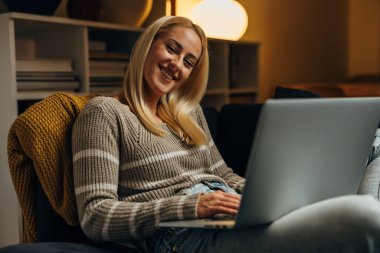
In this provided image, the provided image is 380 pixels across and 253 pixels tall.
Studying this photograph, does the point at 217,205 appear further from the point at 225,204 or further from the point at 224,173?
the point at 224,173

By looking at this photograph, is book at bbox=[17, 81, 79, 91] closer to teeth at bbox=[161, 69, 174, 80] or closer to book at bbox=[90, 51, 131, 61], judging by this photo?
book at bbox=[90, 51, 131, 61]

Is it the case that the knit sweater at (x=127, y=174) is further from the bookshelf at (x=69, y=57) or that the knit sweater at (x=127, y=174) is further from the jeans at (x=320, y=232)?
the bookshelf at (x=69, y=57)

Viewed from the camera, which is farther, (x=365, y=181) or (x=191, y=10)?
(x=191, y=10)

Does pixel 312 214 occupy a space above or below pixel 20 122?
below

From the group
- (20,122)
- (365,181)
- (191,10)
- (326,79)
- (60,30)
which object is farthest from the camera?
(326,79)

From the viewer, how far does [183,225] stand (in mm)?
1067

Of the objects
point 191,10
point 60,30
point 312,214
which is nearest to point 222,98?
point 191,10

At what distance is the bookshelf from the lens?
211cm

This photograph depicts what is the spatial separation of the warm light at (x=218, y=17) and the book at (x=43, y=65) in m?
0.96

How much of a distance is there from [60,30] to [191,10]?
36.5 inches

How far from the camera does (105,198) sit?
4.04ft

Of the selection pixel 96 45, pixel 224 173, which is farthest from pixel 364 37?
pixel 224 173

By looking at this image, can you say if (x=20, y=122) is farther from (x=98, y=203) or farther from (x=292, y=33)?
(x=292, y=33)

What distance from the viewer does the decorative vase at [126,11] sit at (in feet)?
8.98
